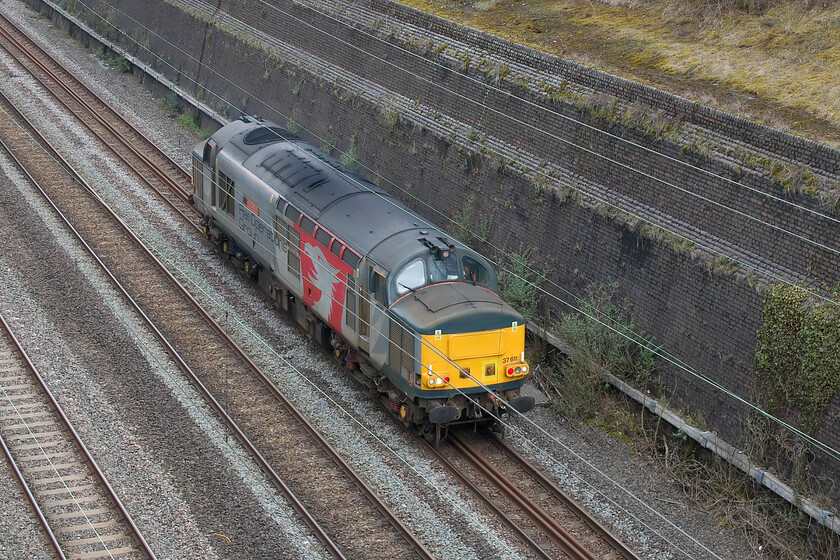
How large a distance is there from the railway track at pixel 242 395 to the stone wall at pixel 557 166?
570cm

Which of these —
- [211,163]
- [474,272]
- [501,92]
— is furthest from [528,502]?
[211,163]

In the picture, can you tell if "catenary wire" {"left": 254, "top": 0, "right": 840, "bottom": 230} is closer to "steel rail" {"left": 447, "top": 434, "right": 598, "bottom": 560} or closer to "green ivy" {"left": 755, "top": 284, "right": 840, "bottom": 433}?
"green ivy" {"left": 755, "top": 284, "right": 840, "bottom": 433}

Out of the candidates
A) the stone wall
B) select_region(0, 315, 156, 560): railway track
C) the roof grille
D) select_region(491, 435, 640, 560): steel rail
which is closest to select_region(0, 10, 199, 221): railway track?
the stone wall

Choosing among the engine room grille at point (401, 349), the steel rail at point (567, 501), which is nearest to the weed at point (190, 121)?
the engine room grille at point (401, 349)

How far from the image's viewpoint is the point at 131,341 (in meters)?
18.0

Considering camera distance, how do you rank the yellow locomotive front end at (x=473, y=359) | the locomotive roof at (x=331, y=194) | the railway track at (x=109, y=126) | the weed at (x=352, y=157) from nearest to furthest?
the yellow locomotive front end at (x=473, y=359)
the locomotive roof at (x=331, y=194)
the weed at (x=352, y=157)
the railway track at (x=109, y=126)

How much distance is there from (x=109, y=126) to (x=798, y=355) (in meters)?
20.8

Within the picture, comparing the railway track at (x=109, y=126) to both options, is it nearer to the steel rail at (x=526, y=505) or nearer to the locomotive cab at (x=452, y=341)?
the locomotive cab at (x=452, y=341)

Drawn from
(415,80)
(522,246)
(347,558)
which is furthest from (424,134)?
(347,558)

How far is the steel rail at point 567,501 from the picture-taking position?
1320 cm

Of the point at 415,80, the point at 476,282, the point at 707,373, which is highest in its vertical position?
the point at 415,80

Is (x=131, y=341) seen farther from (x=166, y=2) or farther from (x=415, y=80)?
(x=166, y=2)

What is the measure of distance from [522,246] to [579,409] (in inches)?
156

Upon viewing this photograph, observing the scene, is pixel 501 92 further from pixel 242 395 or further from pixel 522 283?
pixel 242 395
